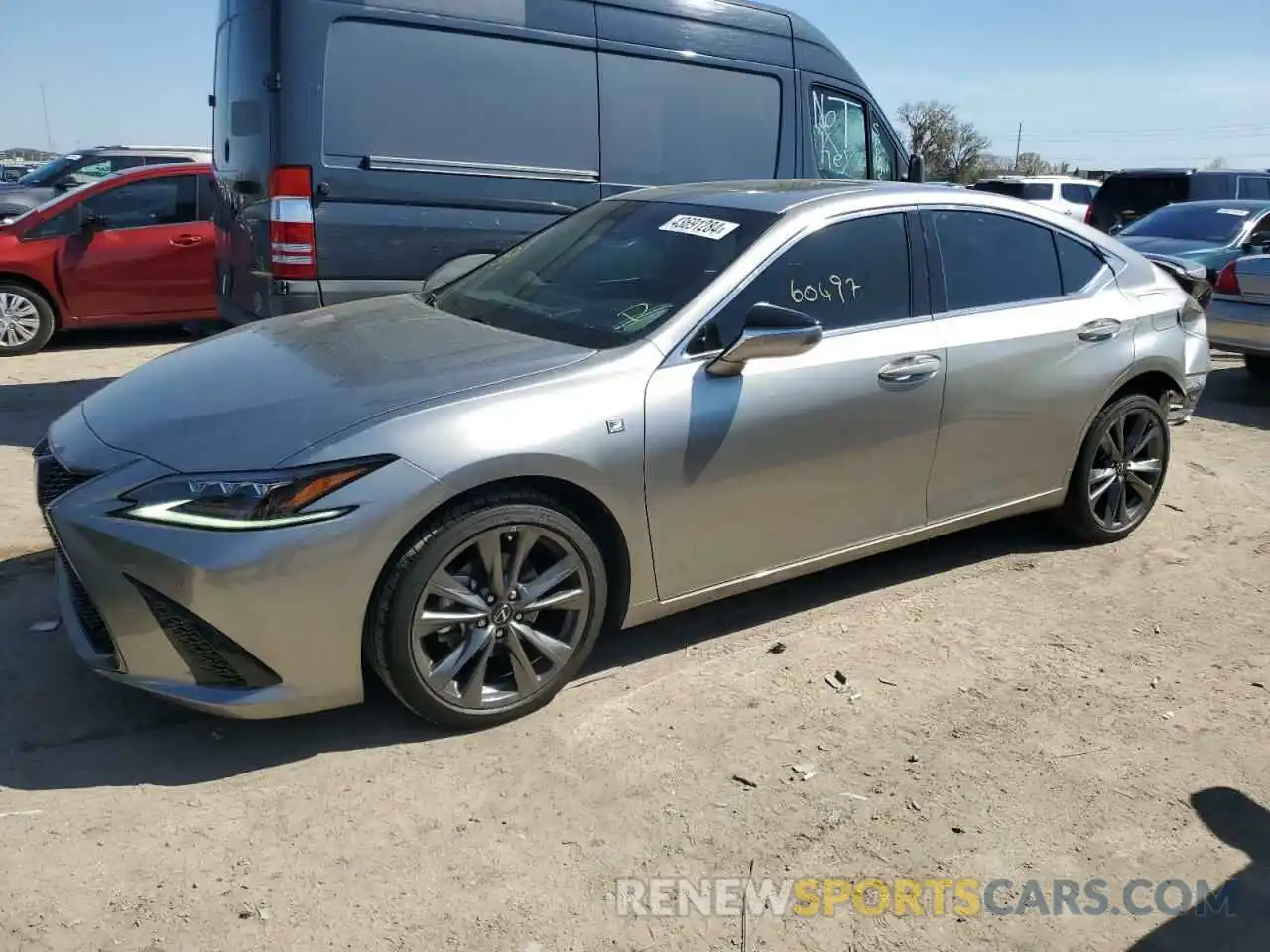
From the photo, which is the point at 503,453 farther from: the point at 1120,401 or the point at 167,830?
the point at 1120,401

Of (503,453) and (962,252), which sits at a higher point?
(962,252)

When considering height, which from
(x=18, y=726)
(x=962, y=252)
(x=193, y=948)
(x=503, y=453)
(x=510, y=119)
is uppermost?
(x=510, y=119)

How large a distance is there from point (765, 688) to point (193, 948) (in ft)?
6.25

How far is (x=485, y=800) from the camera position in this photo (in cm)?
299

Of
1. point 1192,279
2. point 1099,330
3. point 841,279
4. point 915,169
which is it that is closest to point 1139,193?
point 915,169

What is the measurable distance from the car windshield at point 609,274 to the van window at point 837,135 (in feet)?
11.5

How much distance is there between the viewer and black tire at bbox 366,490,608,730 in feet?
9.98

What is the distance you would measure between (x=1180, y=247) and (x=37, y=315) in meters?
10.8

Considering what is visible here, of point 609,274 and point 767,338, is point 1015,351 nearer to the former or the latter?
point 767,338

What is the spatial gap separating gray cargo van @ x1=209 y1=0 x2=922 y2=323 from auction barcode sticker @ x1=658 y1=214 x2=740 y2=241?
4.85 ft

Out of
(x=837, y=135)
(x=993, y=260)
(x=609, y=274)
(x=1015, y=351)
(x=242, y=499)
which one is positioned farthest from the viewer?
(x=837, y=135)

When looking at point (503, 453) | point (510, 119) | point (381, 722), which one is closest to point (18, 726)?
point (381, 722)

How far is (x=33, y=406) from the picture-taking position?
7.20 metres

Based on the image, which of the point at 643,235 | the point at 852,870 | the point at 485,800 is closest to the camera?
the point at 852,870
